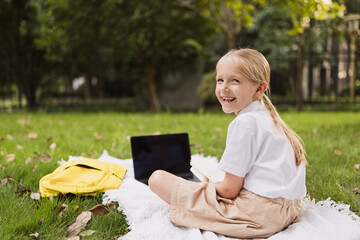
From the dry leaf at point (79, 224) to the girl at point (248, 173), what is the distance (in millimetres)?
522

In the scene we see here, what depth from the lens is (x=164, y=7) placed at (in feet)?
28.7

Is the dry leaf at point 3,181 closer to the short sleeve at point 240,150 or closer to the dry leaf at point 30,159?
the dry leaf at point 30,159

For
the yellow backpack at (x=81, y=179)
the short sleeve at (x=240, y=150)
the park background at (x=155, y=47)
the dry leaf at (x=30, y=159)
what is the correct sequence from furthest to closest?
the park background at (x=155, y=47)
the dry leaf at (x=30, y=159)
the yellow backpack at (x=81, y=179)
the short sleeve at (x=240, y=150)

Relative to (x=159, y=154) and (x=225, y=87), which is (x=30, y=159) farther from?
(x=225, y=87)

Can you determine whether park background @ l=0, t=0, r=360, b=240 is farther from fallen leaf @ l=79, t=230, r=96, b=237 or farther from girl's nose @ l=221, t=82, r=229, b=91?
girl's nose @ l=221, t=82, r=229, b=91

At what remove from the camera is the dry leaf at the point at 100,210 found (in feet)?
6.89

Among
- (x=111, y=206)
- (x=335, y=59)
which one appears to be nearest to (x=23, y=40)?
(x=335, y=59)

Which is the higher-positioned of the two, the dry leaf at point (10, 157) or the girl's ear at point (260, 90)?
the girl's ear at point (260, 90)

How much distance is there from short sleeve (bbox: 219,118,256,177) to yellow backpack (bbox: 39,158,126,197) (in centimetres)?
108

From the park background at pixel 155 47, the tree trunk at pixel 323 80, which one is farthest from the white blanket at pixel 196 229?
the tree trunk at pixel 323 80

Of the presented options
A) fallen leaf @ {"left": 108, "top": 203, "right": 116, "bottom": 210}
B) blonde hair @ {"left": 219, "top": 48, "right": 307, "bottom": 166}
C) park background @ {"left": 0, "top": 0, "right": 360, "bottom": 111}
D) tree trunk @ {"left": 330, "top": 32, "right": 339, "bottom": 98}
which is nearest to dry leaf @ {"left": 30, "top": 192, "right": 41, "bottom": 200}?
fallen leaf @ {"left": 108, "top": 203, "right": 116, "bottom": 210}

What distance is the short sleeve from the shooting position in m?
1.72

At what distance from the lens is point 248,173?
5.94ft

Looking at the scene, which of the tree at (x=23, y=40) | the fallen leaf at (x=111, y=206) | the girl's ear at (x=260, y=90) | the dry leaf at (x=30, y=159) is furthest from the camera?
the tree at (x=23, y=40)
